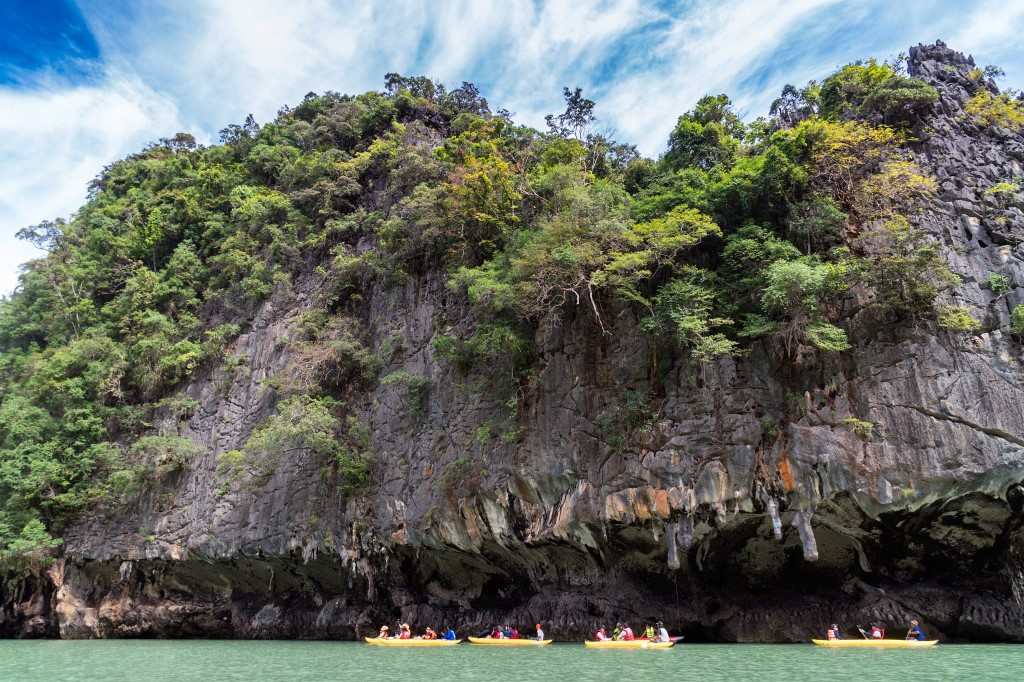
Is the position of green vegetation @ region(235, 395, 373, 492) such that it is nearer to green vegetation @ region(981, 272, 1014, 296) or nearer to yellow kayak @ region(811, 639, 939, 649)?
yellow kayak @ region(811, 639, 939, 649)

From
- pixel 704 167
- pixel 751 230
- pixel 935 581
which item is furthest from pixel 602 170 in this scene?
pixel 935 581

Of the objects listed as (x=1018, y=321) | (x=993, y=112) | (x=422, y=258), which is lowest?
(x=1018, y=321)

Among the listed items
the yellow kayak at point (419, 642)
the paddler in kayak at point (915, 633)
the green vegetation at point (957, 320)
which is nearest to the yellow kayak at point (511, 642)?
the yellow kayak at point (419, 642)

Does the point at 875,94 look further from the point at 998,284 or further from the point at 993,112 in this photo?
the point at 998,284

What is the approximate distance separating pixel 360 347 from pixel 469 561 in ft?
23.2

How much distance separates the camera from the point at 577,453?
15039 mm

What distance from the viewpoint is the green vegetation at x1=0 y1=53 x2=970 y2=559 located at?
1423cm

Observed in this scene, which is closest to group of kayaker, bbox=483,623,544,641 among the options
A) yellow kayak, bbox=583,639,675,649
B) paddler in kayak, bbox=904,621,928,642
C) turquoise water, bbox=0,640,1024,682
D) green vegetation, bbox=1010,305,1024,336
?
turquoise water, bbox=0,640,1024,682

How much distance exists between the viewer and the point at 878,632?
43.1 feet

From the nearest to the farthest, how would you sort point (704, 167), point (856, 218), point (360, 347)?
point (856, 218), point (704, 167), point (360, 347)

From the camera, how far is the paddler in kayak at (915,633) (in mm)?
12773

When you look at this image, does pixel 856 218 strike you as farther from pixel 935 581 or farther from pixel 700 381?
pixel 935 581

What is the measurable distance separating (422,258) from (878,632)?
14.8 m

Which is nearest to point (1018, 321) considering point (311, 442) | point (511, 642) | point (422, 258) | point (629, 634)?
point (629, 634)
